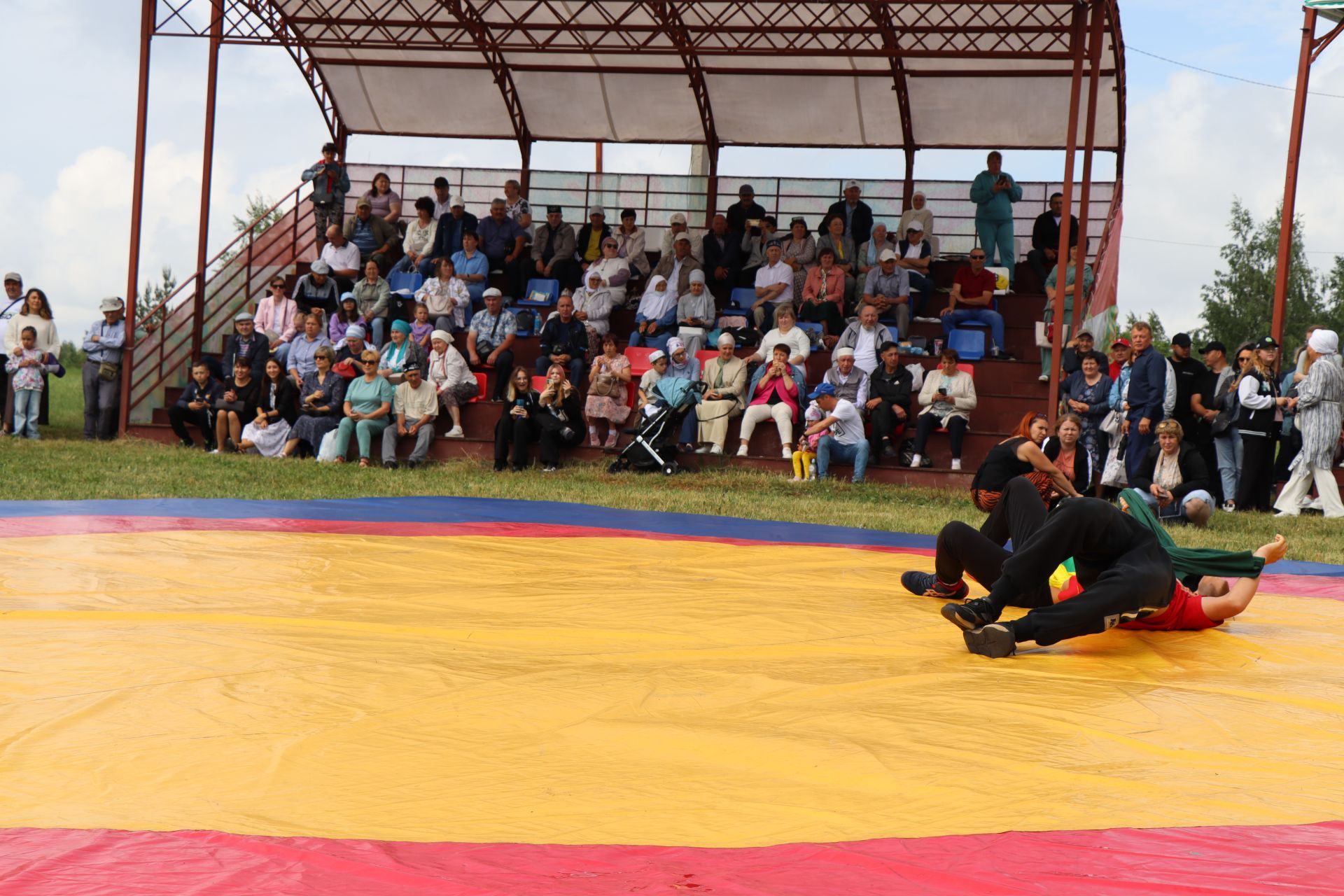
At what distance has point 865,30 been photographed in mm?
13914

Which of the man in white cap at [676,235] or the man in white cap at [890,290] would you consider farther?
the man in white cap at [676,235]

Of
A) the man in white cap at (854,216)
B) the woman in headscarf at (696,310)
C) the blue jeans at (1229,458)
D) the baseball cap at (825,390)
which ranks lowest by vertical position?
the blue jeans at (1229,458)

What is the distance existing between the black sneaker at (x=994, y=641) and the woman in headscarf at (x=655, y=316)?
32.5ft

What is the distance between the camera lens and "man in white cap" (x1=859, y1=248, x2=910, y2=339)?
1384 cm

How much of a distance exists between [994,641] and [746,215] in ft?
40.6

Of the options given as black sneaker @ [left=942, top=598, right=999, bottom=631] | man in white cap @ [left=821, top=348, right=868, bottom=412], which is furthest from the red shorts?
man in white cap @ [left=821, top=348, right=868, bottom=412]

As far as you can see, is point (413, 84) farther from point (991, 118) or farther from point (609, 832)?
point (609, 832)

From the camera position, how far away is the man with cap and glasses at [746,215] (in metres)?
16.0

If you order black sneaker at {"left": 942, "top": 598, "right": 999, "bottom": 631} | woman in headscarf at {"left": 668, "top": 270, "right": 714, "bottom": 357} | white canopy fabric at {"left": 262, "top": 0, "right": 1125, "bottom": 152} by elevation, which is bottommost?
black sneaker at {"left": 942, "top": 598, "right": 999, "bottom": 631}

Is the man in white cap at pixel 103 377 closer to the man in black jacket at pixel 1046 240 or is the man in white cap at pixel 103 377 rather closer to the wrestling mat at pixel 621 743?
the wrestling mat at pixel 621 743

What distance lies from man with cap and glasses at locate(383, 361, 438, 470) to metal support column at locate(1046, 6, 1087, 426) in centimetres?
610

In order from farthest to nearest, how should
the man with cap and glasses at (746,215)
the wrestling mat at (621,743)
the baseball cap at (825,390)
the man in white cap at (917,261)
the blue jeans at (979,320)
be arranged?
the man with cap and glasses at (746,215) < the man in white cap at (917,261) < the blue jeans at (979,320) < the baseball cap at (825,390) < the wrestling mat at (621,743)

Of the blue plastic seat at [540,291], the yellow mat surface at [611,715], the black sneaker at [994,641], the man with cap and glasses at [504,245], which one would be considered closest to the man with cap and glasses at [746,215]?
the blue plastic seat at [540,291]

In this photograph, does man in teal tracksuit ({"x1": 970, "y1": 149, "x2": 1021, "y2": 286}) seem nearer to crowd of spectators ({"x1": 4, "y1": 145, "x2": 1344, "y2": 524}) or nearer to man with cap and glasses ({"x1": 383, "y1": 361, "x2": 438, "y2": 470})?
crowd of spectators ({"x1": 4, "y1": 145, "x2": 1344, "y2": 524})
